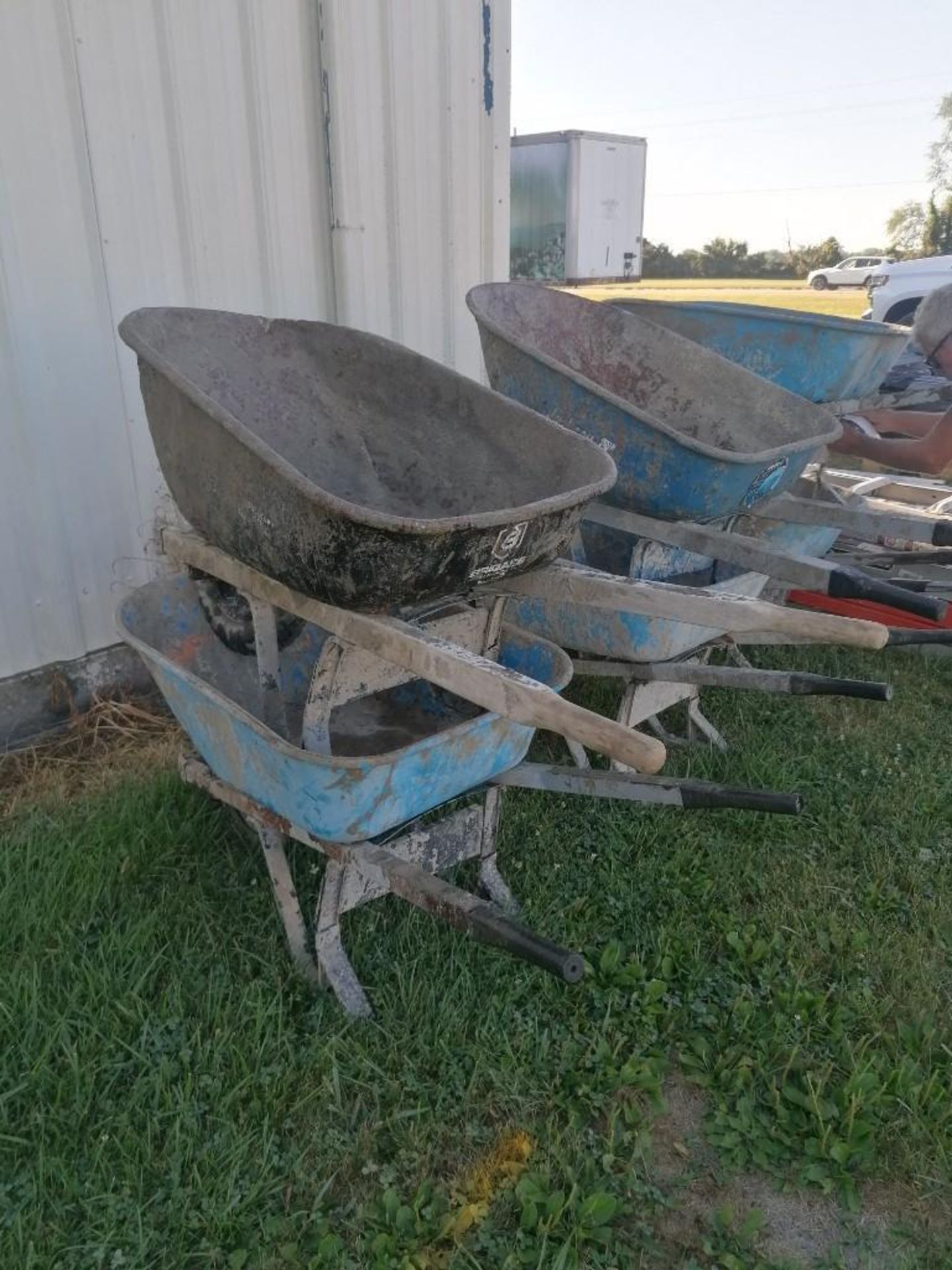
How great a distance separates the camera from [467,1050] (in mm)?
2020

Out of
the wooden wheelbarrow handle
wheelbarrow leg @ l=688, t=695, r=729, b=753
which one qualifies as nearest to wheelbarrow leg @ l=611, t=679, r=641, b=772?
wheelbarrow leg @ l=688, t=695, r=729, b=753

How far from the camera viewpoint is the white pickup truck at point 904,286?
9281 mm

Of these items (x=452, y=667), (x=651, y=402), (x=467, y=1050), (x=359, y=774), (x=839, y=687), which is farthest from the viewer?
(x=651, y=402)

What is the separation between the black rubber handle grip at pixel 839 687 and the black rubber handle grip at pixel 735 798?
0.32 metres

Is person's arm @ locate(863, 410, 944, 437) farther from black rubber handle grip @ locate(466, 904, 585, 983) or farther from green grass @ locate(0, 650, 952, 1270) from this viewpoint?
black rubber handle grip @ locate(466, 904, 585, 983)

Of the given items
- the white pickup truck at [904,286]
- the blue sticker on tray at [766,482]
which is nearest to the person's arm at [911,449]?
the blue sticker on tray at [766,482]

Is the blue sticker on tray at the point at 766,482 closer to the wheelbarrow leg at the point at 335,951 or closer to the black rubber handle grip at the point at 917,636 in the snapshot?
the black rubber handle grip at the point at 917,636

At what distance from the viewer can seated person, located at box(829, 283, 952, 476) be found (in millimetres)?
4555

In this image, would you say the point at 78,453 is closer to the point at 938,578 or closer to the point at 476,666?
the point at 476,666

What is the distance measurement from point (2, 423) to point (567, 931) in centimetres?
218

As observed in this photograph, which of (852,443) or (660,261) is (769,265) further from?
(852,443)

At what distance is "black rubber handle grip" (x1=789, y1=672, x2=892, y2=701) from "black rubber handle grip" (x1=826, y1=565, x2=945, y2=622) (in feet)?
0.64

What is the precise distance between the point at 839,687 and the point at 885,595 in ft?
0.88

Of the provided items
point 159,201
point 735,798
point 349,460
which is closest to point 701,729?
point 735,798
